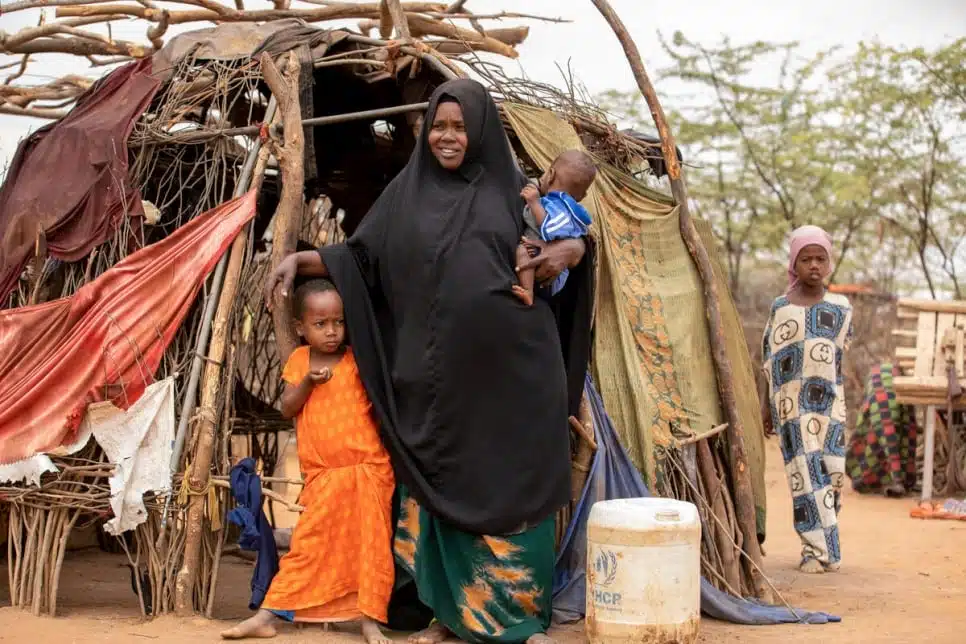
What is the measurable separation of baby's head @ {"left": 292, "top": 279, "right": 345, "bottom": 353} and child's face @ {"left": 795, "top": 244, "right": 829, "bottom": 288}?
2.79 metres

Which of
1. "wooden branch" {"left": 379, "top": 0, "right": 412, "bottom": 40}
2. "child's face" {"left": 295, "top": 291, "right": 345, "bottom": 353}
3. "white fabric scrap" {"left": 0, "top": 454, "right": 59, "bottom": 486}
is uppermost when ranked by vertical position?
"wooden branch" {"left": 379, "top": 0, "right": 412, "bottom": 40}

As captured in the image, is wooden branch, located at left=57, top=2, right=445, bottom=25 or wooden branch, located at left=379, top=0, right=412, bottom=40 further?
wooden branch, located at left=57, top=2, right=445, bottom=25

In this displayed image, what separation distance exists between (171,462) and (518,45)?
159 inches

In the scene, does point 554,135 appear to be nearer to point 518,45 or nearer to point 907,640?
point 518,45

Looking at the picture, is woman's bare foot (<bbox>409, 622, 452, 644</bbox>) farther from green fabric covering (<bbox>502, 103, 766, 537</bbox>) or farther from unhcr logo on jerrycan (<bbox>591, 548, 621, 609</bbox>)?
green fabric covering (<bbox>502, 103, 766, 537</bbox>)

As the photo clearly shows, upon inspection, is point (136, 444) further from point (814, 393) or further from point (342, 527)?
point (814, 393)

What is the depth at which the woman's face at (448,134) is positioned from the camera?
4656 millimetres

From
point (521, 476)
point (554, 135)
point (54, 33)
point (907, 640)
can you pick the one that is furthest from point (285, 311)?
point (54, 33)

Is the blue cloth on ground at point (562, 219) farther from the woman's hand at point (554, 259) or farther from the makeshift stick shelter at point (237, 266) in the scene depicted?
the makeshift stick shelter at point (237, 266)

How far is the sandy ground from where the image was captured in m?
4.83

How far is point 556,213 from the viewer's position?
467 cm

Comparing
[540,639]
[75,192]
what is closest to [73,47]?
[75,192]

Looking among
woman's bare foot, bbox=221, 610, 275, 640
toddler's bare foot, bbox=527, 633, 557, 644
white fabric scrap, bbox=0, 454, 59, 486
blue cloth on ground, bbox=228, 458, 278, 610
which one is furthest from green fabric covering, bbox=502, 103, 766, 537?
white fabric scrap, bbox=0, 454, 59, 486

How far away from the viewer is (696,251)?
611cm
